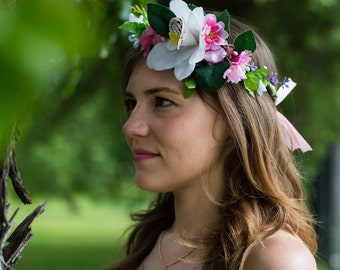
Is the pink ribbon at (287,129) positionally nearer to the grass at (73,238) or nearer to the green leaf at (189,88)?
the green leaf at (189,88)

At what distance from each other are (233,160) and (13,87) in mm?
1770

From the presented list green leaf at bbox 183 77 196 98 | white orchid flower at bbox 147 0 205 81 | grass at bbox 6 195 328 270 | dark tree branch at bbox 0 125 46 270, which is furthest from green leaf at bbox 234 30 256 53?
grass at bbox 6 195 328 270

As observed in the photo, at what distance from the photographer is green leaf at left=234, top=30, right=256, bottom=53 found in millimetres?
2064

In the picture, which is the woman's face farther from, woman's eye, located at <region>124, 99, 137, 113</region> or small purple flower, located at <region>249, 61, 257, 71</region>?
small purple flower, located at <region>249, 61, 257, 71</region>

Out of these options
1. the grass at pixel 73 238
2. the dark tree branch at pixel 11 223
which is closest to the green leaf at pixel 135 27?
the dark tree branch at pixel 11 223

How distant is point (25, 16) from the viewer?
13.1 inches

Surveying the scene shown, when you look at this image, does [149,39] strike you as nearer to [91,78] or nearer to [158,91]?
[158,91]

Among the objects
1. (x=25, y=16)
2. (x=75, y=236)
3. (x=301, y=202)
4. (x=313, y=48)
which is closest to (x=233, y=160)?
(x=301, y=202)

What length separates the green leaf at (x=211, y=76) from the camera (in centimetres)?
197

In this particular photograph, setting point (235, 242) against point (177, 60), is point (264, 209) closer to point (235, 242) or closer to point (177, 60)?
point (235, 242)

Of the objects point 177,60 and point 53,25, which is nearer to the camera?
point 53,25

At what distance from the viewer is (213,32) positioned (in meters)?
2.07

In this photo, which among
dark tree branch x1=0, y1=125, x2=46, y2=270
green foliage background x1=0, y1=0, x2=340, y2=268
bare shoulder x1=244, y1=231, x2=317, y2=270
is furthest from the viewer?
bare shoulder x1=244, y1=231, x2=317, y2=270

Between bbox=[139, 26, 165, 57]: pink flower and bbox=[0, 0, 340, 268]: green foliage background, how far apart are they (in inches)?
6.1
